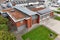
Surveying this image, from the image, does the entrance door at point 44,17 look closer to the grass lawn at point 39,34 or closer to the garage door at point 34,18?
the garage door at point 34,18

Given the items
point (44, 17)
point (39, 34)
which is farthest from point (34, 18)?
point (39, 34)

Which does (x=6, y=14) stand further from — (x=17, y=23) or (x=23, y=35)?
(x=23, y=35)

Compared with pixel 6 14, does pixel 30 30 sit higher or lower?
lower

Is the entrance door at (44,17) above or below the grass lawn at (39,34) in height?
above

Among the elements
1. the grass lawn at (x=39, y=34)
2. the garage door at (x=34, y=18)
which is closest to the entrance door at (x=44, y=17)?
the garage door at (x=34, y=18)

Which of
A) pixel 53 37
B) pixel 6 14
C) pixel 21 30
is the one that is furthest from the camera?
pixel 6 14

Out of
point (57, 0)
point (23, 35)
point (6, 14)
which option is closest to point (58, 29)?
point (23, 35)

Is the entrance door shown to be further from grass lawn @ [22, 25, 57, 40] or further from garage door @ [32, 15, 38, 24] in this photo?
grass lawn @ [22, 25, 57, 40]

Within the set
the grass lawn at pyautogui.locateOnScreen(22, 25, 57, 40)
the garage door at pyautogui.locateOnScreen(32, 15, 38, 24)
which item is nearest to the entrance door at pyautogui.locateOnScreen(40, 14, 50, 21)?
the garage door at pyautogui.locateOnScreen(32, 15, 38, 24)
